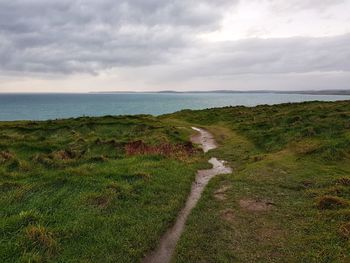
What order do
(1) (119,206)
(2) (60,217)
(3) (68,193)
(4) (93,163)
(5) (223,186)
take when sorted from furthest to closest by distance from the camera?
(4) (93,163), (5) (223,186), (3) (68,193), (1) (119,206), (2) (60,217)

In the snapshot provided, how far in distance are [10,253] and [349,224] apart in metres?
10.7

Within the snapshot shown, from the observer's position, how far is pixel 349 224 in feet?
35.2

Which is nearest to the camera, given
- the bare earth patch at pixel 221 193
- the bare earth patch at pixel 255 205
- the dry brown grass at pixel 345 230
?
the dry brown grass at pixel 345 230

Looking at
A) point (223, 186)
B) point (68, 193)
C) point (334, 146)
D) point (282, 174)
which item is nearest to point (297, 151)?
point (334, 146)

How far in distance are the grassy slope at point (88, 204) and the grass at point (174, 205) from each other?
1.5 inches

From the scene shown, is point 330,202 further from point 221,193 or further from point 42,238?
point 42,238

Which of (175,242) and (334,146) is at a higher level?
(334,146)

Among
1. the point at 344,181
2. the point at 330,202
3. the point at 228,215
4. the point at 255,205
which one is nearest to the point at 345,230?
the point at 330,202

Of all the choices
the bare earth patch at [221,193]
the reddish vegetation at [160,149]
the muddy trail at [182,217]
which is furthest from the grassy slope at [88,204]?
the bare earth patch at [221,193]

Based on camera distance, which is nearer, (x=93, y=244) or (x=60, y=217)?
(x=93, y=244)

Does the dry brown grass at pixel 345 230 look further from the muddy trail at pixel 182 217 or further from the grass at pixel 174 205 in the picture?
the muddy trail at pixel 182 217

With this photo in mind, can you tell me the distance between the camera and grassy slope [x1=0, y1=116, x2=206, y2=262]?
954cm

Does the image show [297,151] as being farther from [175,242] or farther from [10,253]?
[10,253]

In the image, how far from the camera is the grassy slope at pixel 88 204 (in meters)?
9.54
